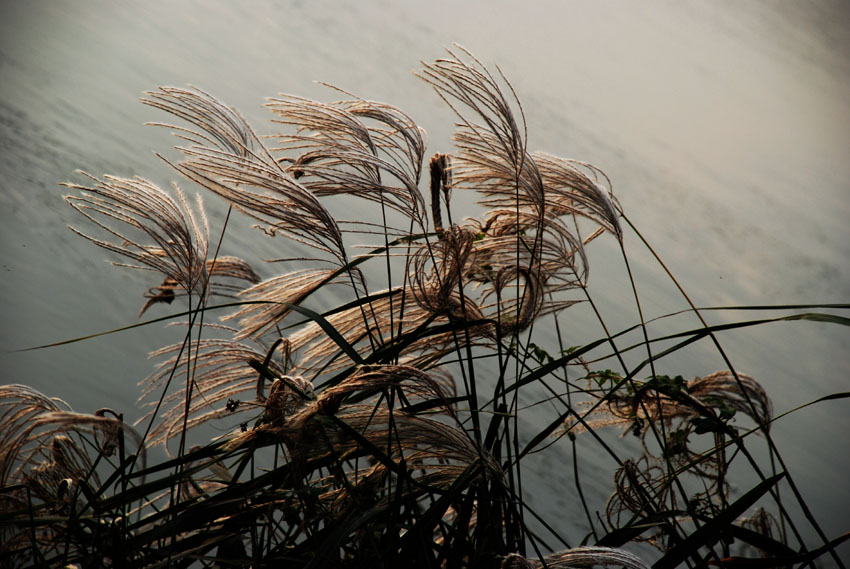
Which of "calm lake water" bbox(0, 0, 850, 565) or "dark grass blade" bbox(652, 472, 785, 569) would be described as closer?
"dark grass blade" bbox(652, 472, 785, 569)

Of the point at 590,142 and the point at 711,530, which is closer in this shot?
the point at 711,530

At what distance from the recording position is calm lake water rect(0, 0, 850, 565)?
2.89 meters

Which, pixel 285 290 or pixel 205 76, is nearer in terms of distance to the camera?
pixel 285 290

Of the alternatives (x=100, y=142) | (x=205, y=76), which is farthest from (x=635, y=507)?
(x=100, y=142)

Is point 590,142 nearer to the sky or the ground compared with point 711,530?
nearer to the sky

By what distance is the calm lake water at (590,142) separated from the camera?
9.48ft

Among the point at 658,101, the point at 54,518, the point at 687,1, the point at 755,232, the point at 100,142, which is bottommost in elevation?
the point at 100,142

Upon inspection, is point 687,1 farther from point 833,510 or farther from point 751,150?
point 833,510

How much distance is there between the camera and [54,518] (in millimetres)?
730

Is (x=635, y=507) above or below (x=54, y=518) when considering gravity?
above

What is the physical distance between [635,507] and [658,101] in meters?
2.50

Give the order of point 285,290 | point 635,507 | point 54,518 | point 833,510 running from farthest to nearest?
point 833,510 → point 635,507 → point 285,290 → point 54,518

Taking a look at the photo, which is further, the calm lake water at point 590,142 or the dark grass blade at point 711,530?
the calm lake water at point 590,142

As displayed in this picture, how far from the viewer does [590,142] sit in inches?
127
